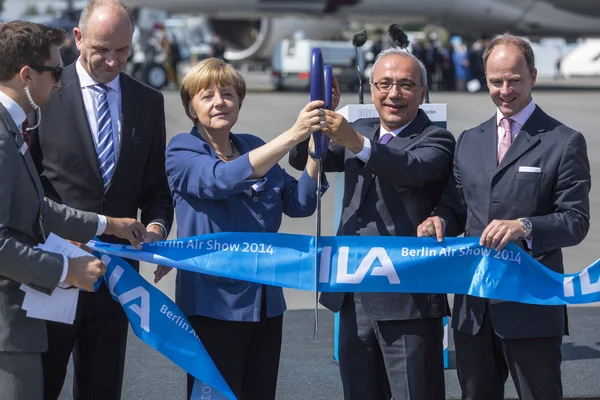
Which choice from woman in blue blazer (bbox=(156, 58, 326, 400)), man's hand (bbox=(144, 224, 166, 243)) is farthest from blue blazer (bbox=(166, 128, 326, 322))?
man's hand (bbox=(144, 224, 166, 243))

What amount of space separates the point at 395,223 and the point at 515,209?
47cm

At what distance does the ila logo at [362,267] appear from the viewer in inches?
146

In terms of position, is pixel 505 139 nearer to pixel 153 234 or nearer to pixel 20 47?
pixel 153 234

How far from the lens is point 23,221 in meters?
3.08

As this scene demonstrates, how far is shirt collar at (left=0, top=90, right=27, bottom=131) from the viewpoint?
3.06 metres

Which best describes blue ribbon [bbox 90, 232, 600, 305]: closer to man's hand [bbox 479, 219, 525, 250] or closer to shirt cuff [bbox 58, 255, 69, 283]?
man's hand [bbox 479, 219, 525, 250]

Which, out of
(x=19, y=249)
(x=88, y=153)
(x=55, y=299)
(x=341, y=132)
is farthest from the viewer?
(x=88, y=153)

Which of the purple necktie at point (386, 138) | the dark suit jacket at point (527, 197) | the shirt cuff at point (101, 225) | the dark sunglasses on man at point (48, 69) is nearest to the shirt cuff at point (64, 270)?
the shirt cuff at point (101, 225)

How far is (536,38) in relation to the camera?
101 feet

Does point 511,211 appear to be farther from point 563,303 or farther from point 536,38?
point 536,38

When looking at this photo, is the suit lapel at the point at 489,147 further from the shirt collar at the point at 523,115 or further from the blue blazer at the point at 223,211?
the blue blazer at the point at 223,211

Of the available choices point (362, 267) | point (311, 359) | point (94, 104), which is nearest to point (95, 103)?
point (94, 104)

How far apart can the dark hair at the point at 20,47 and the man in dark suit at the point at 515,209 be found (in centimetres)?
156

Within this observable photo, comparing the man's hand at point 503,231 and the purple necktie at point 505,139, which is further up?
the purple necktie at point 505,139
